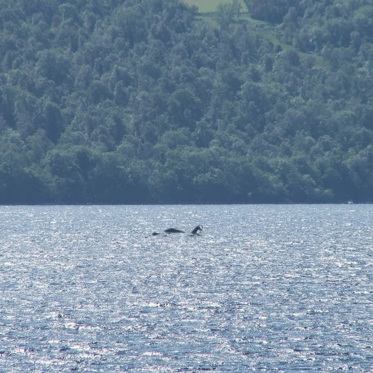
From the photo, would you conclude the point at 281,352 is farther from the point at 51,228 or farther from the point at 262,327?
the point at 51,228

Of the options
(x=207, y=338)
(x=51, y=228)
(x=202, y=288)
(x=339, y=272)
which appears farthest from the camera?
(x=51, y=228)

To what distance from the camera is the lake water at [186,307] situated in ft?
184

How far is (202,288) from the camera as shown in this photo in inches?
3314

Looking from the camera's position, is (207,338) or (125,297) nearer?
(207,338)

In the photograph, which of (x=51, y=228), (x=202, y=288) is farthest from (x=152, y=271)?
Result: (x=51, y=228)

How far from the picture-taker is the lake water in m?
55.9

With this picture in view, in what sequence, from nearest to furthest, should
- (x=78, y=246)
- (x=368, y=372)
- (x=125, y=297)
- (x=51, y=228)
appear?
(x=368, y=372) < (x=125, y=297) < (x=78, y=246) < (x=51, y=228)

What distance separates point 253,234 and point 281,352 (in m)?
100

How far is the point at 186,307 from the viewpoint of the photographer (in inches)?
2874

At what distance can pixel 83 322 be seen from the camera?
6650 centimetres

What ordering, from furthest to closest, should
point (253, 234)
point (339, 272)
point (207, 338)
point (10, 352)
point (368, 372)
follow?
point (253, 234), point (339, 272), point (207, 338), point (10, 352), point (368, 372)

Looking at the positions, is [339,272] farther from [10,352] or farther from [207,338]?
[10,352]

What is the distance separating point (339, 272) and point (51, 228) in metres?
86.2

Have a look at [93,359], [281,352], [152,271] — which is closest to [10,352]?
[93,359]
